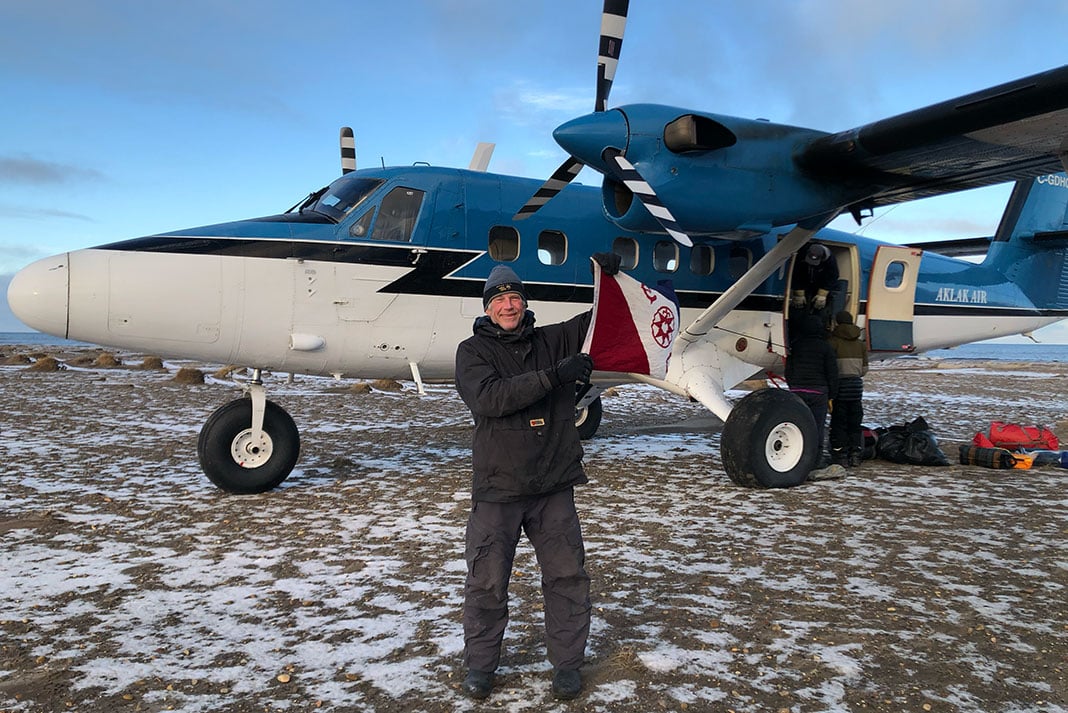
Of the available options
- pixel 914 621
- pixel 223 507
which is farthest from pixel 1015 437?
pixel 223 507

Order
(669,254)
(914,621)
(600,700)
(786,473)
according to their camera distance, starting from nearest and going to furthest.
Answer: (600,700)
(914,621)
(786,473)
(669,254)

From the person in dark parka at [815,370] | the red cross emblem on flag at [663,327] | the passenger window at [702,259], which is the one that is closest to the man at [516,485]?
the red cross emblem on flag at [663,327]

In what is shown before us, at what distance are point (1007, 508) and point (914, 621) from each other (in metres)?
3.37

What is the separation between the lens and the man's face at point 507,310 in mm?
3083

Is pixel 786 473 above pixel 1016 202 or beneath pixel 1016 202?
beneath

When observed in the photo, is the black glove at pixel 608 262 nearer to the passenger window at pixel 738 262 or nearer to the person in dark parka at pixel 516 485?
the person in dark parka at pixel 516 485

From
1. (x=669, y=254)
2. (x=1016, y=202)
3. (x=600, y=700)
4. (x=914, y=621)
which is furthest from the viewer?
(x=1016, y=202)

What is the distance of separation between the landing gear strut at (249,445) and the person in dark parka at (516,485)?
421 cm

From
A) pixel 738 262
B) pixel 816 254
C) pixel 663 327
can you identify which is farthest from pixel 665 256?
pixel 663 327

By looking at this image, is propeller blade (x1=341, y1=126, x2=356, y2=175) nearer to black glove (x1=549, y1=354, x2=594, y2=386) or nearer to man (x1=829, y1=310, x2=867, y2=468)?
man (x1=829, y1=310, x2=867, y2=468)

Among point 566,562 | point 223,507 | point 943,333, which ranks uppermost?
point 943,333

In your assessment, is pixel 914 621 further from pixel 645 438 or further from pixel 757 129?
pixel 645 438

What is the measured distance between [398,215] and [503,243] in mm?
1183

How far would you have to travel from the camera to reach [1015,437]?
8.52 meters
